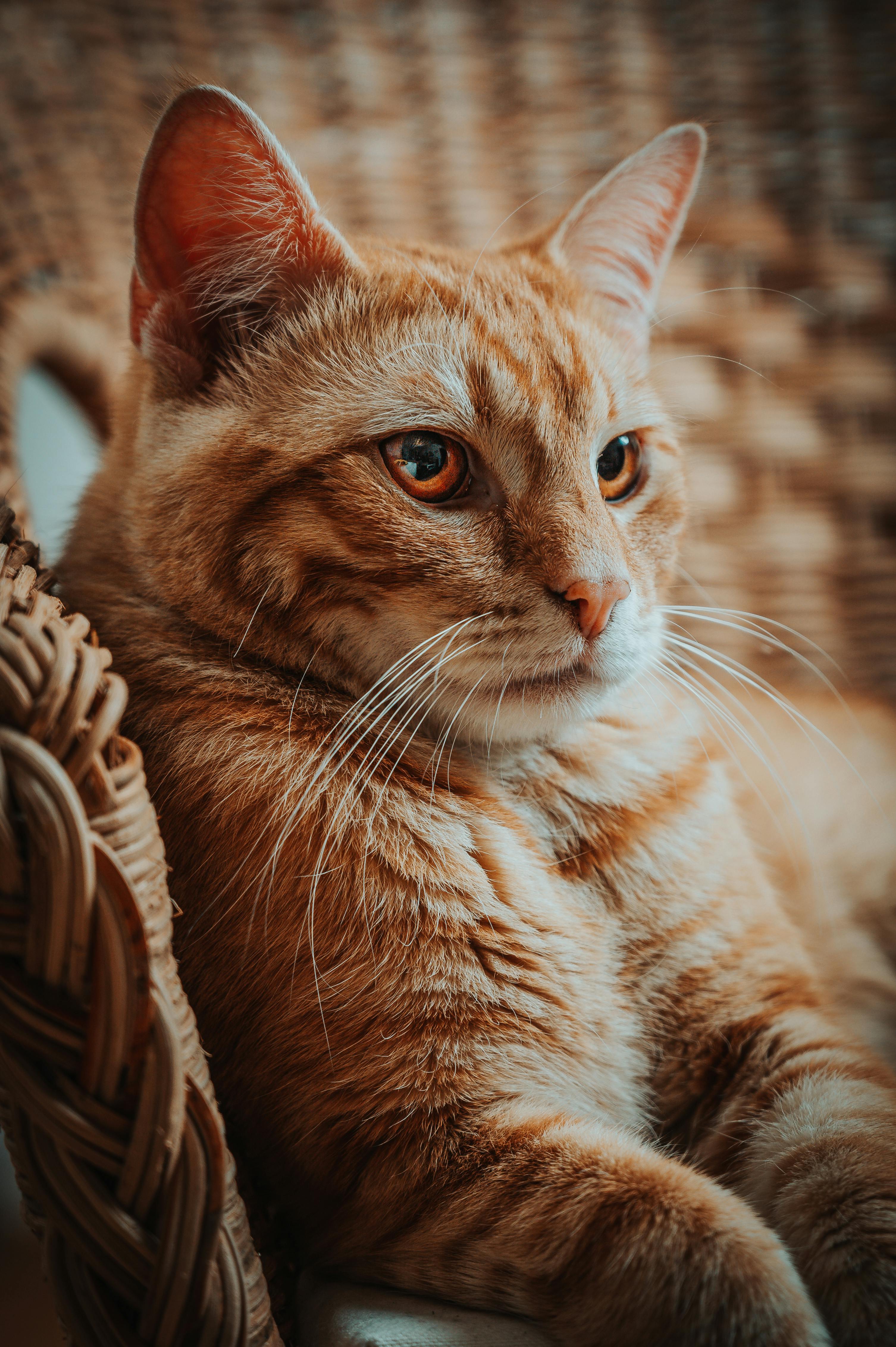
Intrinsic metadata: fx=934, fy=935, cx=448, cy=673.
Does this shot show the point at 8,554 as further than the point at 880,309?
No

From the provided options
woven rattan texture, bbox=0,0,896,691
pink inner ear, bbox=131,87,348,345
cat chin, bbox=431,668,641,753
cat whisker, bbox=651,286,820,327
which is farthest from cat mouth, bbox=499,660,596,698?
cat whisker, bbox=651,286,820,327

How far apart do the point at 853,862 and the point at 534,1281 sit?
123 centimetres

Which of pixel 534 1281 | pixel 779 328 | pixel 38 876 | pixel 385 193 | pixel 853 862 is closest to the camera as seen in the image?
pixel 38 876

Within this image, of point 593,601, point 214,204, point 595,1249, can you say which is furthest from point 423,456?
point 595,1249

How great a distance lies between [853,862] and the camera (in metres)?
1.83

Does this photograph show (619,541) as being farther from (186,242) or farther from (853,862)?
(853,862)

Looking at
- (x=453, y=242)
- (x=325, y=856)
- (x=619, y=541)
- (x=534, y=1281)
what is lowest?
(x=534, y=1281)

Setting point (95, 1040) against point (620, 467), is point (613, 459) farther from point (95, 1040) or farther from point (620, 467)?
point (95, 1040)

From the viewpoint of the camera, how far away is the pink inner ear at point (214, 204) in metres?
0.99

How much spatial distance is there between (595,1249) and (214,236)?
111 cm

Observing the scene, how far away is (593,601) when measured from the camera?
0.99 metres

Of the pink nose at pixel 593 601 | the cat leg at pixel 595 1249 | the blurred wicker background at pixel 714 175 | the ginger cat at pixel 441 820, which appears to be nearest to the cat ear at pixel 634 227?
the ginger cat at pixel 441 820

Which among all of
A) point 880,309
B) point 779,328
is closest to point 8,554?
point 779,328

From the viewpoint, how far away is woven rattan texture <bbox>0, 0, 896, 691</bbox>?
75.3 inches
